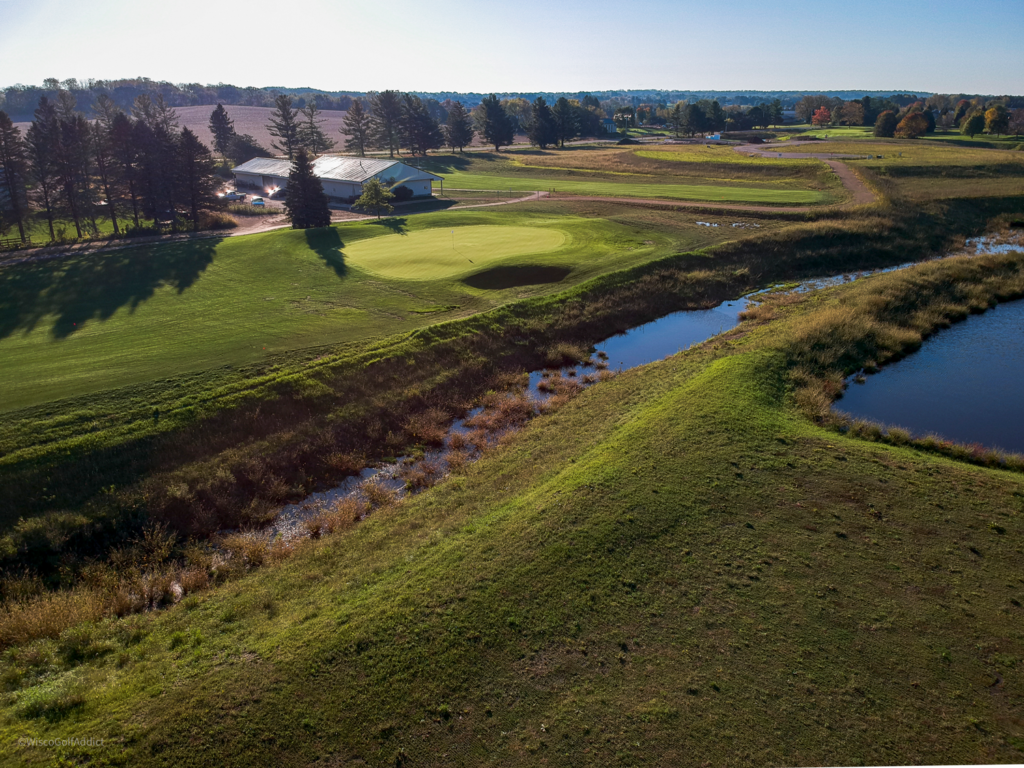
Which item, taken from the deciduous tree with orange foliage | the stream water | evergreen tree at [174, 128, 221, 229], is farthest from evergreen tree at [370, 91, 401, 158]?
the deciduous tree with orange foliage

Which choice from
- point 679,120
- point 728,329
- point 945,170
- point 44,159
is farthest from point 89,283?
point 679,120

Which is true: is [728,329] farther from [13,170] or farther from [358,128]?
[358,128]

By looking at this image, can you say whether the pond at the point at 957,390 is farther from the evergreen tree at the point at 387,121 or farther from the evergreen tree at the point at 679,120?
the evergreen tree at the point at 679,120

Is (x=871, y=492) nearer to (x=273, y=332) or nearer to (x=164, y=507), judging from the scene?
(x=164, y=507)

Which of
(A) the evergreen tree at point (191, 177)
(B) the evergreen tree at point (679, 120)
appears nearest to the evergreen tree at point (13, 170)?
(A) the evergreen tree at point (191, 177)

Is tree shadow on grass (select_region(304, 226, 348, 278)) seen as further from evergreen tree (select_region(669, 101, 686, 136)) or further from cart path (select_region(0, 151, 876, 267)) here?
evergreen tree (select_region(669, 101, 686, 136))
